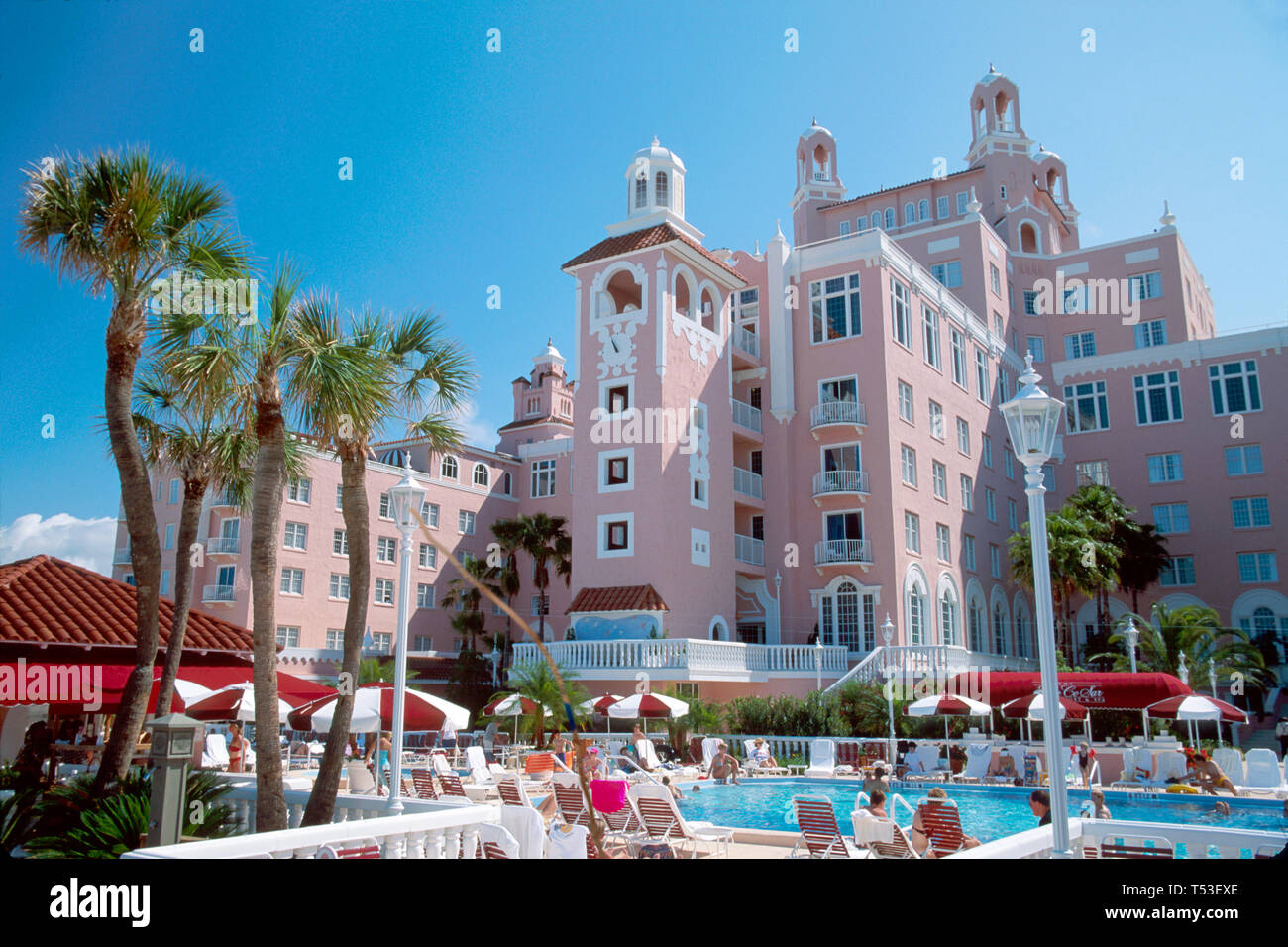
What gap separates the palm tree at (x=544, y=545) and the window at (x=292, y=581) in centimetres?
923

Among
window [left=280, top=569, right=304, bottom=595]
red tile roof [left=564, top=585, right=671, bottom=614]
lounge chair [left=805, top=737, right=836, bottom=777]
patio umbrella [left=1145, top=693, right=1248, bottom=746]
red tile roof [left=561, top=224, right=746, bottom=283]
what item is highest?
red tile roof [left=561, top=224, right=746, bottom=283]

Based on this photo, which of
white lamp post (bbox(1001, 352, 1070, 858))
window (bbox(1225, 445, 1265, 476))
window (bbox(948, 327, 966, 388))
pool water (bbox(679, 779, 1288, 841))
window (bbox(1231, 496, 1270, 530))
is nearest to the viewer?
white lamp post (bbox(1001, 352, 1070, 858))

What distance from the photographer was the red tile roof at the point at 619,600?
30.2 meters

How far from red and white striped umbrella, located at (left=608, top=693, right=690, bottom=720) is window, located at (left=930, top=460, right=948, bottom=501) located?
60.2ft

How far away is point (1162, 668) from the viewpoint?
34.2 meters

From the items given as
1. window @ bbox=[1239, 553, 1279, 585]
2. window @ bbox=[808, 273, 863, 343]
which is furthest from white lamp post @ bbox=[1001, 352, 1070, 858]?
window @ bbox=[1239, 553, 1279, 585]

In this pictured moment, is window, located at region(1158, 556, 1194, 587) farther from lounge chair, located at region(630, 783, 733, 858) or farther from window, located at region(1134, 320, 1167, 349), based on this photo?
lounge chair, located at region(630, 783, 733, 858)

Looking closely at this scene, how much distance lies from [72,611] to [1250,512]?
4416cm

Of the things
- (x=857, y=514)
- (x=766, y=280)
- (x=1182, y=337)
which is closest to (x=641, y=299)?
(x=766, y=280)

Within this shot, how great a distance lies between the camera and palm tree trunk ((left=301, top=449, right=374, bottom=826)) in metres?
11.2

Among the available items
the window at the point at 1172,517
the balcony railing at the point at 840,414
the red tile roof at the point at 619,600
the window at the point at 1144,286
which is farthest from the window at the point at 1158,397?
the red tile roof at the point at 619,600

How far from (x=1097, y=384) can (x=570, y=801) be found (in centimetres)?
4091

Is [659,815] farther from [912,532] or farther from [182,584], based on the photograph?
[912,532]
